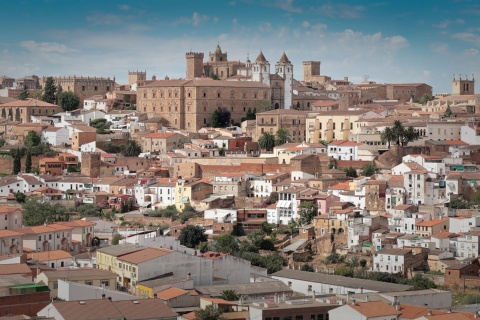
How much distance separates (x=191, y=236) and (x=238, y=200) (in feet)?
18.5

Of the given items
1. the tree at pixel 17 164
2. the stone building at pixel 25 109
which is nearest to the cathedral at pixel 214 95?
the stone building at pixel 25 109

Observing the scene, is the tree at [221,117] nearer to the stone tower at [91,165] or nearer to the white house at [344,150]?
the stone tower at [91,165]

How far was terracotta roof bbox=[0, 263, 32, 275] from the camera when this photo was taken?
23.6 meters

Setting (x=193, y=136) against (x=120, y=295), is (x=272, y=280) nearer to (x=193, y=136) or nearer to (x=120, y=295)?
(x=120, y=295)

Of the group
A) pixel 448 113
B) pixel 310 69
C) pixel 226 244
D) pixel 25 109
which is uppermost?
pixel 310 69

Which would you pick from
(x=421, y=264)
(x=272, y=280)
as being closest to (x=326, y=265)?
(x=421, y=264)

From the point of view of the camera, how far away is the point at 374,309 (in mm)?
20797

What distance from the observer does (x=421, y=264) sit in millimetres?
30078

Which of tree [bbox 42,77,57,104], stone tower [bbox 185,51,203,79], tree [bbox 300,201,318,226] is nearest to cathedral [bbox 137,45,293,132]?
stone tower [bbox 185,51,203,79]

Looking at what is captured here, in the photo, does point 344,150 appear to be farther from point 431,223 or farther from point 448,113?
point 431,223

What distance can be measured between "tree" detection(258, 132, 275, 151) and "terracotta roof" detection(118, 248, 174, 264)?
1864 centimetres

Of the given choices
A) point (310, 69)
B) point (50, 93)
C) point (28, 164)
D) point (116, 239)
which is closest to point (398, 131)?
point (116, 239)

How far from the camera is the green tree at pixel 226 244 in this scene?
3115 centimetres

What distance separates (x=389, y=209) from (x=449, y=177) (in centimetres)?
227
